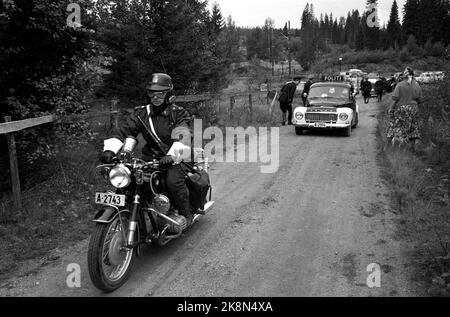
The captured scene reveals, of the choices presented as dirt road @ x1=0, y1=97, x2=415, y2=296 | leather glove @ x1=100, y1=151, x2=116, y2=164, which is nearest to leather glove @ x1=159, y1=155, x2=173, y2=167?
leather glove @ x1=100, y1=151, x2=116, y2=164

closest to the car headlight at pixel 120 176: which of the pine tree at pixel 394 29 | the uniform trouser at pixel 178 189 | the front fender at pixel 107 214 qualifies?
the front fender at pixel 107 214

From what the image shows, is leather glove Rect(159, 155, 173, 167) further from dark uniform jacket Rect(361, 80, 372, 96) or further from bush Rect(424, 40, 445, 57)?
bush Rect(424, 40, 445, 57)

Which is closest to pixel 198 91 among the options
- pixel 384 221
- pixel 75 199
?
pixel 75 199

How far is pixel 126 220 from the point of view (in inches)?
183

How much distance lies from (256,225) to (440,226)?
2.46 metres

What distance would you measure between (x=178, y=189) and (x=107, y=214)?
40.3 inches

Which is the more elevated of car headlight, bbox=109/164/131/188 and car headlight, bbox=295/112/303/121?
car headlight, bbox=109/164/131/188

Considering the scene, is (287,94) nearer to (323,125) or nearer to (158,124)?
(323,125)

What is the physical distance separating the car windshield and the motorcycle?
11.5m

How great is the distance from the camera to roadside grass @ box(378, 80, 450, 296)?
15.1 feet

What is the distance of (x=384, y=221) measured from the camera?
6398mm

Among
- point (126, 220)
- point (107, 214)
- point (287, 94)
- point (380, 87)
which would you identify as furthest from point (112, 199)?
point (380, 87)

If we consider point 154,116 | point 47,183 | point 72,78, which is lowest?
point 47,183
